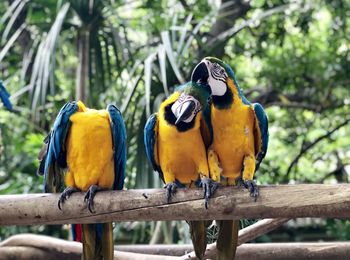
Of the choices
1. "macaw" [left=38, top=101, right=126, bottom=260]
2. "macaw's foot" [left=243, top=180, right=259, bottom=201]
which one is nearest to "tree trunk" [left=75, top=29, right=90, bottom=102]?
"macaw" [left=38, top=101, right=126, bottom=260]

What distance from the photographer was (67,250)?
2637mm

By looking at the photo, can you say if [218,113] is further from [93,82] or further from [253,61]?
[253,61]

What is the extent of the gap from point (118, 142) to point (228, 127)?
0.48 meters

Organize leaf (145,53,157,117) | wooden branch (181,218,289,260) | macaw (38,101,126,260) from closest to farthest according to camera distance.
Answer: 1. macaw (38,101,126,260)
2. wooden branch (181,218,289,260)
3. leaf (145,53,157,117)

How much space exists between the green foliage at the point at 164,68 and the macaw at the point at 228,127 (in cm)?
101

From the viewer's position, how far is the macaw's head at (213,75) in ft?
6.95

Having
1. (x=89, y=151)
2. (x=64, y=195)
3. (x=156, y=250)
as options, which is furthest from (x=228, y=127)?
(x=156, y=250)

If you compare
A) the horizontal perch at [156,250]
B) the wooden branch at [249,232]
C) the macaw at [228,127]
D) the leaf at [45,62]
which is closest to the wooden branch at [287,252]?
the horizontal perch at [156,250]

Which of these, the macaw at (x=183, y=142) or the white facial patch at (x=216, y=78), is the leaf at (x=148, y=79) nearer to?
the macaw at (x=183, y=142)

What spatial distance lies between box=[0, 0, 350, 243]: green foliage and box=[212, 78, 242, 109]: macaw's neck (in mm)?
1000

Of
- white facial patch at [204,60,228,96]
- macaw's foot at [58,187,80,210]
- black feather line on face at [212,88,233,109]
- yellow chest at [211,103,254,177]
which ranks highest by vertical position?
white facial patch at [204,60,228,96]

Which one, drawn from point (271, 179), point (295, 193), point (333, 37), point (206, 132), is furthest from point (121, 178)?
point (333, 37)

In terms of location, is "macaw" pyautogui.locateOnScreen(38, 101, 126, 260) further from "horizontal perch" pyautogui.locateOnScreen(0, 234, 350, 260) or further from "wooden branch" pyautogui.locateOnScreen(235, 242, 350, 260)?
"wooden branch" pyautogui.locateOnScreen(235, 242, 350, 260)

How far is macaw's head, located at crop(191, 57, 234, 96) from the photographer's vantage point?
212 cm
